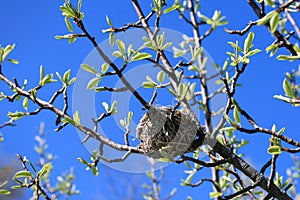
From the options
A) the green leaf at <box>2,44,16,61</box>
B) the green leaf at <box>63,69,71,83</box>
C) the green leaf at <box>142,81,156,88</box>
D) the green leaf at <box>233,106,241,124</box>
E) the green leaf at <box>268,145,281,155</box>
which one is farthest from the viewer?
the green leaf at <box>2,44,16,61</box>

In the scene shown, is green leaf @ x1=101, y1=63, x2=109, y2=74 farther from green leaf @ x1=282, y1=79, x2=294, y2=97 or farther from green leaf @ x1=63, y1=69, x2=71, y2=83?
green leaf @ x1=282, y1=79, x2=294, y2=97

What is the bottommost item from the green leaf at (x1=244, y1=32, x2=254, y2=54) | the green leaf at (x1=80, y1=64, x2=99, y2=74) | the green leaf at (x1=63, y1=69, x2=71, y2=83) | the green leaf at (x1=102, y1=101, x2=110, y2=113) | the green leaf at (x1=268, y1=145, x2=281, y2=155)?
the green leaf at (x1=268, y1=145, x2=281, y2=155)

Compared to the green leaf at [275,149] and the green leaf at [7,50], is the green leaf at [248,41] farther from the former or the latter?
the green leaf at [7,50]

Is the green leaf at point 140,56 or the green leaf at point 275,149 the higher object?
the green leaf at point 140,56

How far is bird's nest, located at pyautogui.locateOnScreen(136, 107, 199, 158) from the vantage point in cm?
142

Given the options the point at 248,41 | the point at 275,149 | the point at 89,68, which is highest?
the point at 89,68

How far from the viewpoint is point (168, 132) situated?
56.7 inches

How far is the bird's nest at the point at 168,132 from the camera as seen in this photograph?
1416 mm

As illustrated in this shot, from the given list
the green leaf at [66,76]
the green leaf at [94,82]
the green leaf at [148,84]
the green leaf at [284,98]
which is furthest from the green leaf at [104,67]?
the green leaf at [284,98]

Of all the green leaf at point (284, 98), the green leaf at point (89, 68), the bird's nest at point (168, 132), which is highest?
the green leaf at point (89, 68)

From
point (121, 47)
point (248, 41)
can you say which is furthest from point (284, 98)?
point (121, 47)

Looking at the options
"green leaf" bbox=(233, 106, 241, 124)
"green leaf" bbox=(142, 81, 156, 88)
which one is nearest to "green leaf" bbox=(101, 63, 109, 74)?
"green leaf" bbox=(142, 81, 156, 88)

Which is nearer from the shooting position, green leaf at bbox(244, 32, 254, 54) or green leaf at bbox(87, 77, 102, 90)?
green leaf at bbox(87, 77, 102, 90)

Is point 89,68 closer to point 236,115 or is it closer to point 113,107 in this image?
point 113,107
